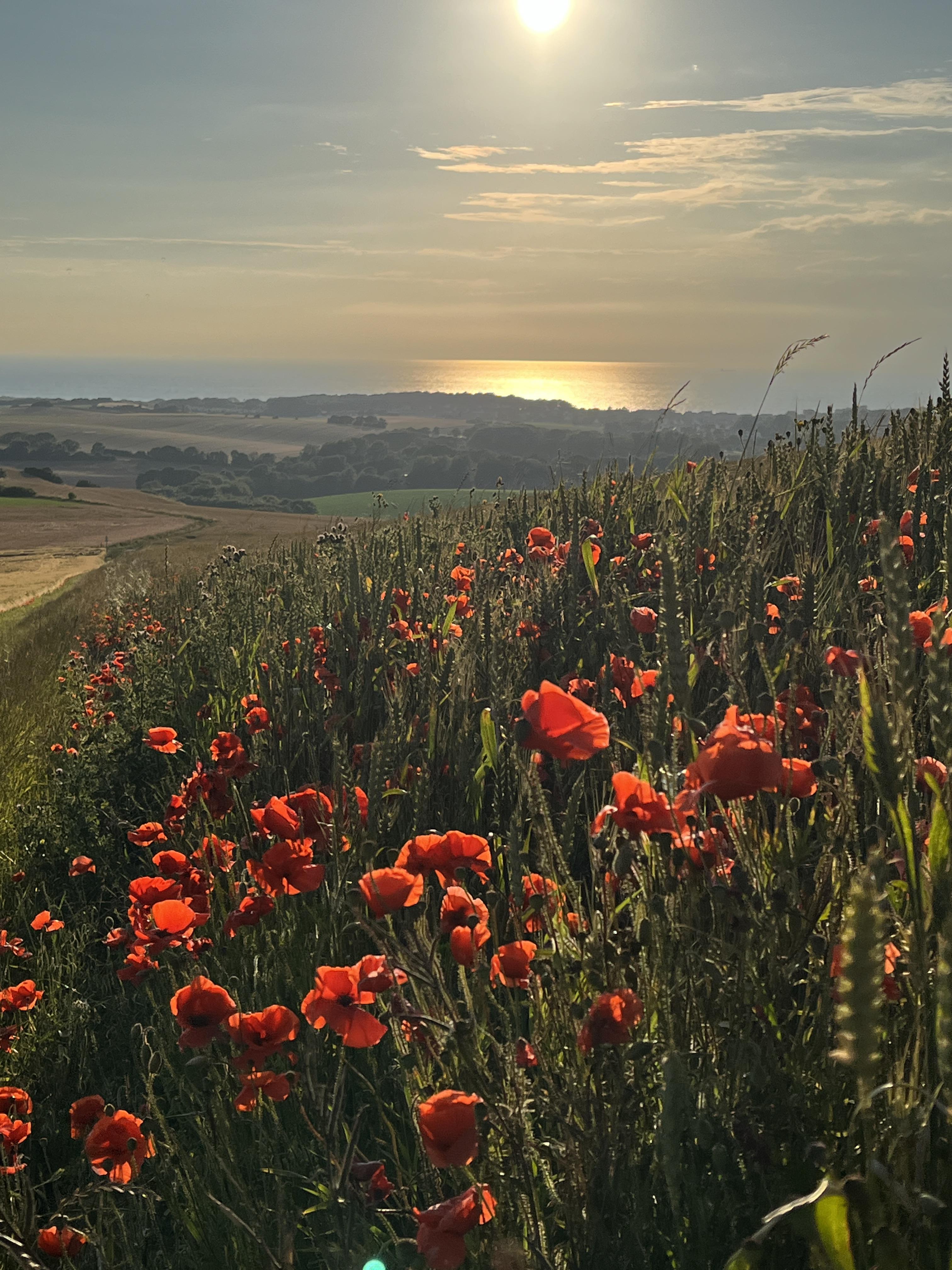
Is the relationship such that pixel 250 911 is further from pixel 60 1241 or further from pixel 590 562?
pixel 590 562

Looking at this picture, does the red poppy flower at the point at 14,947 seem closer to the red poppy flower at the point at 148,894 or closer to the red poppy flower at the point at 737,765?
the red poppy flower at the point at 148,894

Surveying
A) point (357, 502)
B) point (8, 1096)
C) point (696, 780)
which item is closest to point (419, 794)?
point (8, 1096)

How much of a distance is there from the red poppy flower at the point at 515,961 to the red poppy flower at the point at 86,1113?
92 centimetres

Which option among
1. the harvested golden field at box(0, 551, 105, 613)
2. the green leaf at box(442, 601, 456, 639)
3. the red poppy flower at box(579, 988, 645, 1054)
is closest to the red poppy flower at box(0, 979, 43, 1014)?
the red poppy flower at box(579, 988, 645, 1054)

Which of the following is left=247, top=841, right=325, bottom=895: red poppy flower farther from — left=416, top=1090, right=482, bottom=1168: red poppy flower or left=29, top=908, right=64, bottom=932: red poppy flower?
left=29, top=908, right=64, bottom=932: red poppy flower

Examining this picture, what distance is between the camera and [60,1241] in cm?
161

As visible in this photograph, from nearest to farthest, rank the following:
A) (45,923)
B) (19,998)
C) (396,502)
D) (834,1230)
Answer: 1. (834,1230)
2. (19,998)
3. (45,923)
4. (396,502)

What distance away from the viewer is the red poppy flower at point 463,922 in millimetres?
1501

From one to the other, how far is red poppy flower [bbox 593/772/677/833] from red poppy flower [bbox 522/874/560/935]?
0.72ft

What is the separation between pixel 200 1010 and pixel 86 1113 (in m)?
0.43

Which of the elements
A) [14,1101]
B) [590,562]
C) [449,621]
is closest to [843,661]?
[14,1101]

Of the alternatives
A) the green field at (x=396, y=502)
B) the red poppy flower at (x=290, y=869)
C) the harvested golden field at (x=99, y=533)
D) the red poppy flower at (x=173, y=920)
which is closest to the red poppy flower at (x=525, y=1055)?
the red poppy flower at (x=290, y=869)

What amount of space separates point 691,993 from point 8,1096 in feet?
4.91

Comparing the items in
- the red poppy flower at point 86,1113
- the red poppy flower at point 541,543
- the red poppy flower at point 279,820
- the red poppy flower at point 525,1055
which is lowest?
the red poppy flower at point 86,1113
